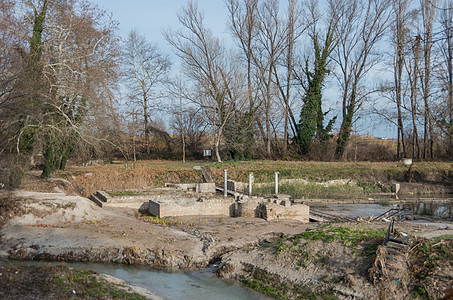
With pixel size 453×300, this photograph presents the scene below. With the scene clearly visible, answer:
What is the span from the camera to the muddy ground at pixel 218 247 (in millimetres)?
9766

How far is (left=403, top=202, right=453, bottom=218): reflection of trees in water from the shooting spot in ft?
78.8

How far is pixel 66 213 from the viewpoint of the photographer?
1623 cm

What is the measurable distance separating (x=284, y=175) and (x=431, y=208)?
34.0ft

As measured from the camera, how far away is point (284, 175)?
32.6m

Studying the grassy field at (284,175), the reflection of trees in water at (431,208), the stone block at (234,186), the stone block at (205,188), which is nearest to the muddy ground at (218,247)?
the stone block at (205,188)

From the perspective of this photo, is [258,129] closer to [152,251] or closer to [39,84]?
[39,84]

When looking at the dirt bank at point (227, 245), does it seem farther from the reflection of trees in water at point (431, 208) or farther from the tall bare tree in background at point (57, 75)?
the reflection of trees in water at point (431, 208)

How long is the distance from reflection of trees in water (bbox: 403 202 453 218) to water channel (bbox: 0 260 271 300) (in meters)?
16.5

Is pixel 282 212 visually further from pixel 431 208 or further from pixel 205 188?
pixel 431 208

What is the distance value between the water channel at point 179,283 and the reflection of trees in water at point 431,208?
54.1 ft

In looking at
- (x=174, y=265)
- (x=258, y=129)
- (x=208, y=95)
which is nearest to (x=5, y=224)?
(x=174, y=265)

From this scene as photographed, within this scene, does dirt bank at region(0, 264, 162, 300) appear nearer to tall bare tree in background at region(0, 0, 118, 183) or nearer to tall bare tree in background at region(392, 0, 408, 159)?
tall bare tree in background at region(0, 0, 118, 183)

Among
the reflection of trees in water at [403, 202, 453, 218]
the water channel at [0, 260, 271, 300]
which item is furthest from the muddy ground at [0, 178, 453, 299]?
the reflection of trees in water at [403, 202, 453, 218]

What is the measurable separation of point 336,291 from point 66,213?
35.1 ft
